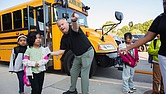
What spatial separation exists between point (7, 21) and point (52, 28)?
2.52 metres

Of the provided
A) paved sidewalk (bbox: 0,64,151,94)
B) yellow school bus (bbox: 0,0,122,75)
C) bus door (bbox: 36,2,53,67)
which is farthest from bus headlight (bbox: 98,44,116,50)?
bus door (bbox: 36,2,53,67)

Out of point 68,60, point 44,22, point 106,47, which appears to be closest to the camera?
point 106,47

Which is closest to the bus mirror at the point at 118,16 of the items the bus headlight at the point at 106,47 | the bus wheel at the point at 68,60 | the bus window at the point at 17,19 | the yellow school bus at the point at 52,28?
the yellow school bus at the point at 52,28

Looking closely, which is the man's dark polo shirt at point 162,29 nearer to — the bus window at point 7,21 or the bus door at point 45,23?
the bus door at point 45,23

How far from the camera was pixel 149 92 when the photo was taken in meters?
3.29

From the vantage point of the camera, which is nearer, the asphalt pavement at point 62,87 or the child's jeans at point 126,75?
the child's jeans at point 126,75

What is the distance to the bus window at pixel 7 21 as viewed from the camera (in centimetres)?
612

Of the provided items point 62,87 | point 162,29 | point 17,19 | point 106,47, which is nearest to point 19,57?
point 62,87

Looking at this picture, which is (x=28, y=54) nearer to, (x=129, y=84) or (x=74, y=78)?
(x=74, y=78)

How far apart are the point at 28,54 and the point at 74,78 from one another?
1027mm

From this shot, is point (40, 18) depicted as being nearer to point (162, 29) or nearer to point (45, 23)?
point (45, 23)

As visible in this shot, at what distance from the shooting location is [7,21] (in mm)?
6270

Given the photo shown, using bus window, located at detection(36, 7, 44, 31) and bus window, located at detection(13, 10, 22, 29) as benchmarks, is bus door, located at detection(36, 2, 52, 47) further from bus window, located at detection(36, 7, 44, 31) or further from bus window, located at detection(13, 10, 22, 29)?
bus window, located at detection(13, 10, 22, 29)

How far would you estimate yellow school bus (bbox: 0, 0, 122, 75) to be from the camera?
4430mm
